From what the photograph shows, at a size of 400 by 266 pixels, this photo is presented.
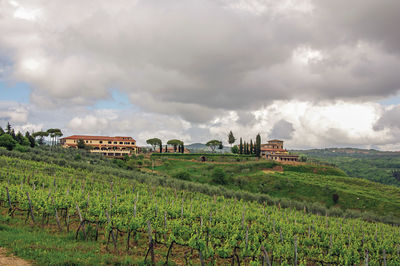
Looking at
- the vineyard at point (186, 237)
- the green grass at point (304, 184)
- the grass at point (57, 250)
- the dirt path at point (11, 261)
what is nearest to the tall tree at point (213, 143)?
the green grass at point (304, 184)

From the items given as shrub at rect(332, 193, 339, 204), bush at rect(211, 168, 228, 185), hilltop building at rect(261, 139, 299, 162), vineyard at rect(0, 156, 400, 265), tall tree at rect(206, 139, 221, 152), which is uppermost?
tall tree at rect(206, 139, 221, 152)

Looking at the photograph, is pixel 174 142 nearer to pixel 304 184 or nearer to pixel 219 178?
pixel 219 178

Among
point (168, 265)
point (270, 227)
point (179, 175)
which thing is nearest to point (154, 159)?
point (179, 175)

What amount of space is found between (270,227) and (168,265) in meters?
9.90

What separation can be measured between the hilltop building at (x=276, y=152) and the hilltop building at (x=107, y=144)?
5489cm

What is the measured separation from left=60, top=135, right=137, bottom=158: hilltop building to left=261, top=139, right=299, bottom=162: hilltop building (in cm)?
5489

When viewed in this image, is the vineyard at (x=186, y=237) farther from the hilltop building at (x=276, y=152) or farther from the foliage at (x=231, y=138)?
the foliage at (x=231, y=138)

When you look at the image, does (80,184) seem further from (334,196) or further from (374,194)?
(374,194)

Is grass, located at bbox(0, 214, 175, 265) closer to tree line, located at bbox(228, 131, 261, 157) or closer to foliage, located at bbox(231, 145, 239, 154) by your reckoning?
tree line, located at bbox(228, 131, 261, 157)

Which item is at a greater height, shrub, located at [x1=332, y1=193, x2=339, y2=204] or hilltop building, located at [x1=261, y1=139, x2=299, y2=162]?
hilltop building, located at [x1=261, y1=139, x2=299, y2=162]

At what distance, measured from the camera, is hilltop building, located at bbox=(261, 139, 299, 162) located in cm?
10312

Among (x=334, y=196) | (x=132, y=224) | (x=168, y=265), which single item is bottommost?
(x=334, y=196)

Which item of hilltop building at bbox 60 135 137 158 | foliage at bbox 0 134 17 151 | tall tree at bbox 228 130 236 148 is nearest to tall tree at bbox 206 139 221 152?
tall tree at bbox 228 130 236 148

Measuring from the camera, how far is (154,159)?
76375 mm
